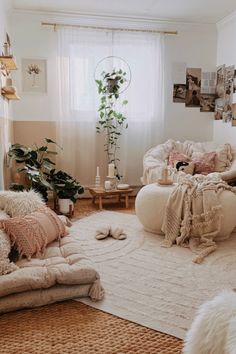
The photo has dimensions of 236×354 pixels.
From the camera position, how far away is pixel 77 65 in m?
4.71

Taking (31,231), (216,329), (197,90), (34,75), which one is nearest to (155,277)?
(31,231)

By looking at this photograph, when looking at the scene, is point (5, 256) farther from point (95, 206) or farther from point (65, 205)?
point (95, 206)

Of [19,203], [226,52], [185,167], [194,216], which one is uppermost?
[226,52]

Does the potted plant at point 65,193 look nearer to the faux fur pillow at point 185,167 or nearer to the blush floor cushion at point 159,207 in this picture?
the blush floor cushion at point 159,207

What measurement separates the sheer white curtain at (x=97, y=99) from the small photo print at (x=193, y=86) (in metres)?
0.45

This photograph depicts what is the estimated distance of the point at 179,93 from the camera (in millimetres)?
5117

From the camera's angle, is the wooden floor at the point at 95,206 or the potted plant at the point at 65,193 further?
the wooden floor at the point at 95,206

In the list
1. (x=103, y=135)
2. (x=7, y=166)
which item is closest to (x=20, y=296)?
(x=7, y=166)

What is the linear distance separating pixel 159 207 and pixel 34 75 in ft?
8.84

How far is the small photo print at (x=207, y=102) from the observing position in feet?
17.1

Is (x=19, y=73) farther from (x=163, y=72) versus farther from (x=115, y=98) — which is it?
(x=163, y=72)

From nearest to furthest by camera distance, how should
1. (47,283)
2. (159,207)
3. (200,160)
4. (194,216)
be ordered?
(47,283) < (194,216) < (159,207) < (200,160)

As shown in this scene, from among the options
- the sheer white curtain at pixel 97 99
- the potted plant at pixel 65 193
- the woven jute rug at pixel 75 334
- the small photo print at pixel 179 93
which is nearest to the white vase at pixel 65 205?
the potted plant at pixel 65 193

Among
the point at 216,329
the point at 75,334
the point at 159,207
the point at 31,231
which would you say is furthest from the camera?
the point at 159,207
